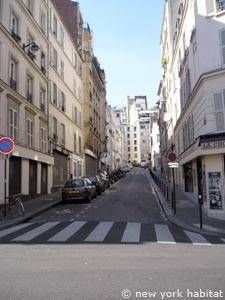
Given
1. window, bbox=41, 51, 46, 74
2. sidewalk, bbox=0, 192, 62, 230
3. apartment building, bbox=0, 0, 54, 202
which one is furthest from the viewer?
window, bbox=41, 51, 46, 74

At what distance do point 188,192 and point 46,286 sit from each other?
2232 centimetres

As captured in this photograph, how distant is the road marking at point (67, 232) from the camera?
11.5 m

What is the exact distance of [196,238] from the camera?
12367 millimetres

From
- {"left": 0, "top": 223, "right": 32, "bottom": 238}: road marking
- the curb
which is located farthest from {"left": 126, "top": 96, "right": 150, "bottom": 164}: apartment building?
{"left": 0, "top": 223, "right": 32, "bottom": 238}: road marking

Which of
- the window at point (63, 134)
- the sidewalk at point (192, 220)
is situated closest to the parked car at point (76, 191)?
the sidewalk at point (192, 220)

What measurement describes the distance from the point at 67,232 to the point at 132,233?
1.95 metres

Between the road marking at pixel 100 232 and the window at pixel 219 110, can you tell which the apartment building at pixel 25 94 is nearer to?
the road marking at pixel 100 232

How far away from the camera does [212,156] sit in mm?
18344

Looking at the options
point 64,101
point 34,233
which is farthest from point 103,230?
point 64,101

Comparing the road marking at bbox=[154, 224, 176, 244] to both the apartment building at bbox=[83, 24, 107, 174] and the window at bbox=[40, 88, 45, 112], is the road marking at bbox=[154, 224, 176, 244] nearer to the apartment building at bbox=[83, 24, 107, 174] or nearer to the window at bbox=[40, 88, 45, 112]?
the window at bbox=[40, 88, 45, 112]

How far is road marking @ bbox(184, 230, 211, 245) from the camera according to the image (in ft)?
37.5

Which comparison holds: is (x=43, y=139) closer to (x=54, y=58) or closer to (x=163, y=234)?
(x=54, y=58)

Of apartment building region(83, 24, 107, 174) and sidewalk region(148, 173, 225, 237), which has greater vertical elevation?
apartment building region(83, 24, 107, 174)

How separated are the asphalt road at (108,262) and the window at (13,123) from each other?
30.1ft
